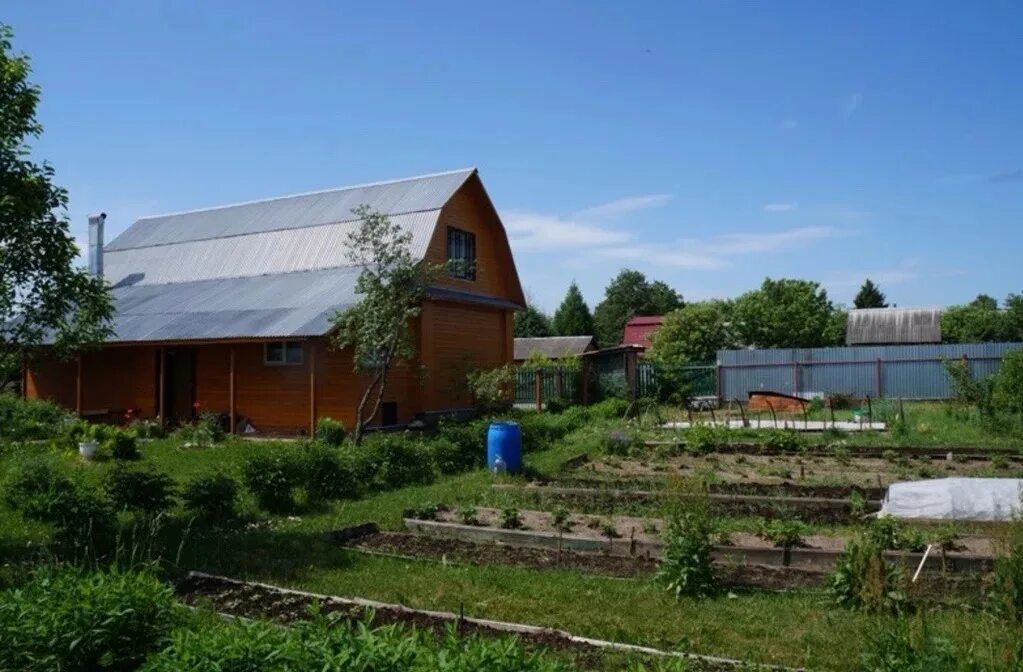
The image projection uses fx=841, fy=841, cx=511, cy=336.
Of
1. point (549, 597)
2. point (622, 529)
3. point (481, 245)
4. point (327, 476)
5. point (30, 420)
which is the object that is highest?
point (481, 245)

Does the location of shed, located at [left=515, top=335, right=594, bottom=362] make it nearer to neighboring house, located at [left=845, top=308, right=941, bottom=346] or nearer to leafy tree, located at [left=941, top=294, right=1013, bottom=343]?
neighboring house, located at [left=845, top=308, right=941, bottom=346]

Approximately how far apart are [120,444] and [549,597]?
1210 centimetres

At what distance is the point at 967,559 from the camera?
23.1 feet

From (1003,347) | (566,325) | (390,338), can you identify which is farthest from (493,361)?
(566,325)

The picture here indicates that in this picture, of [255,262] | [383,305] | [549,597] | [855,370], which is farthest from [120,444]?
[855,370]

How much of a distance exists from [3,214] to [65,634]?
4914 millimetres

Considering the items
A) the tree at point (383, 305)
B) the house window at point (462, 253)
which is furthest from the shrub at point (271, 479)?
the house window at point (462, 253)

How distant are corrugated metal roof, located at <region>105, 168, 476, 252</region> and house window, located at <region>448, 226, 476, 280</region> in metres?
1.32

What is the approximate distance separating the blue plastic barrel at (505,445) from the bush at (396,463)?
1047 millimetres

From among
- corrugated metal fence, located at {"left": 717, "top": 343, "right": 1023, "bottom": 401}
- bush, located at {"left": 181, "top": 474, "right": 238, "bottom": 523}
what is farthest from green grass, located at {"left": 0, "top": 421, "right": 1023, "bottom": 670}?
corrugated metal fence, located at {"left": 717, "top": 343, "right": 1023, "bottom": 401}

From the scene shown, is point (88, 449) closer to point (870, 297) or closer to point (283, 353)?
point (283, 353)

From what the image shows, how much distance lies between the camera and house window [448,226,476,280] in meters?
23.5

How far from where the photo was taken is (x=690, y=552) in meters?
6.89

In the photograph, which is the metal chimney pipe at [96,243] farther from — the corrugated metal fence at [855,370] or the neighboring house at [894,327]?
the neighboring house at [894,327]
